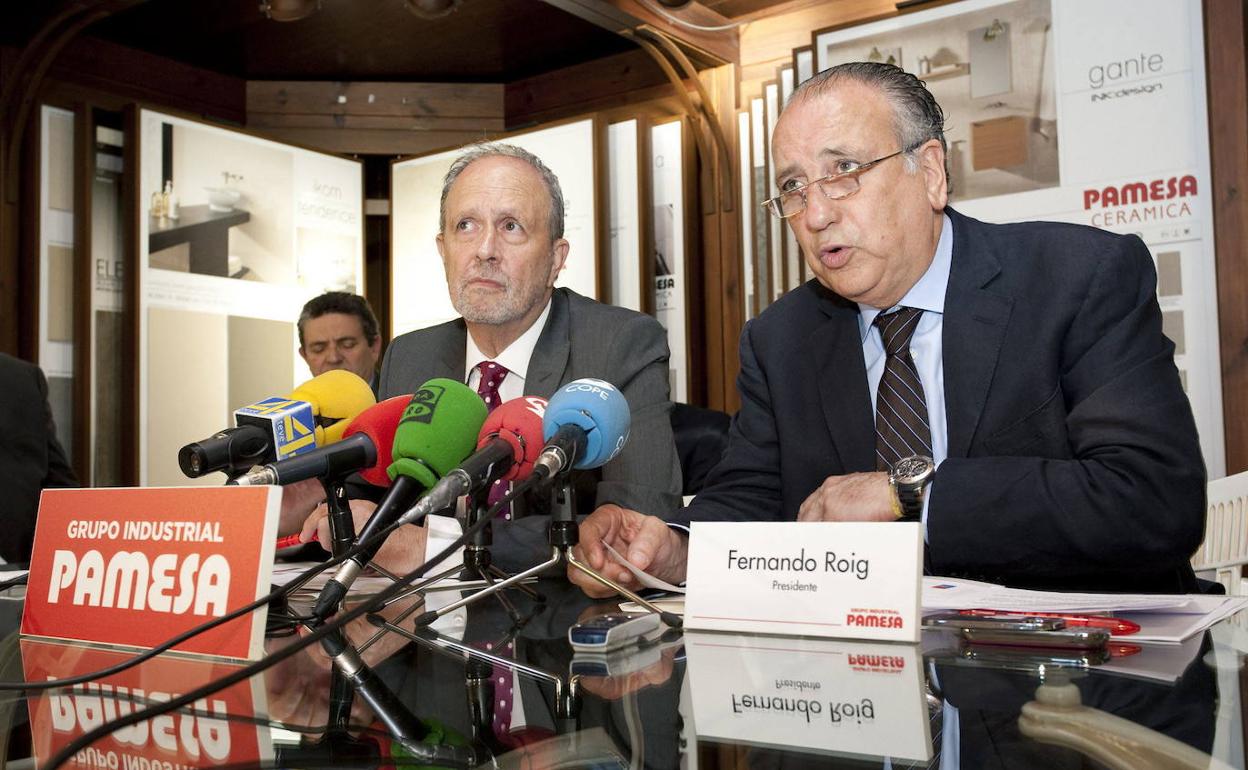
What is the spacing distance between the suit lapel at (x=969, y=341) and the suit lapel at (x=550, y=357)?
819 mm

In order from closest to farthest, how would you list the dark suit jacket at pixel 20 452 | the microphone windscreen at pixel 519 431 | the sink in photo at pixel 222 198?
1. the microphone windscreen at pixel 519 431
2. the dark suit jacket at pixel 20 452
3. the sink in photo at pixel 222 198

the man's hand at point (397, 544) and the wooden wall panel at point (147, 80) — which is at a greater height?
the wooden wall panel at point (147, 80)

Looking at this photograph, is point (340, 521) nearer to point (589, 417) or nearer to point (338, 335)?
point (589, 417)

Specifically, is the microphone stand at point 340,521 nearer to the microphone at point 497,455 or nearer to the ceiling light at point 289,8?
the microphone at point 497,455

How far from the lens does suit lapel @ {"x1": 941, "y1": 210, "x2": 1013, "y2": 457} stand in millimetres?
1615

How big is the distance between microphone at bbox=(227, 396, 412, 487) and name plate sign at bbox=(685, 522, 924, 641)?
1.24ft

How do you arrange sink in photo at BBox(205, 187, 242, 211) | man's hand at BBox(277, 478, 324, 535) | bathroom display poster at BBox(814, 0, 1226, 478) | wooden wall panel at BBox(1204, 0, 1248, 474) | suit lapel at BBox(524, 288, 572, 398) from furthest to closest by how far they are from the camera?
sink in photo at BBox(205, 187, 242, 211), bathroom display poster at BBox(814, 0, 1226, 478), wooden wall panel at BBox(1204, 0, 1248, 474), suit lapel at BBox(524, 288, 572, 398), man's hand at BBox(277, 478, 324, 535)

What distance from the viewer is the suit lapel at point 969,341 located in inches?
63.6

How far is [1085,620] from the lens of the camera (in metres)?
0.95

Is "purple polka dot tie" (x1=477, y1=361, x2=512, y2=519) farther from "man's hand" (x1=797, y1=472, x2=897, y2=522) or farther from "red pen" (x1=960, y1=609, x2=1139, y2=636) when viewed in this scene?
"red pen" (x1=960, y1=609, x2=1139, y2=636)

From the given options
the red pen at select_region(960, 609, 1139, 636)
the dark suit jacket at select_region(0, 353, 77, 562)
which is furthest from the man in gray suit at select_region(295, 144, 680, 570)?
the dark suit jacket at select_region(0, 353, 77, 562)

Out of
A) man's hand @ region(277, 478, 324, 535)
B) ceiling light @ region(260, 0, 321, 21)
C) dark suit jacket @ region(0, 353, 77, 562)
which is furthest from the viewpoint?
ceiling light @ region(260, 0, 321, 21)

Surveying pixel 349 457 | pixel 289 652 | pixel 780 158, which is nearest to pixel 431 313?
pixel 780 158

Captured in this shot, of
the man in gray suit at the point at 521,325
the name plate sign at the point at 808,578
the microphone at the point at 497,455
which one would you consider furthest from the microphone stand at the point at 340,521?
the man in gray suit at the point at 521,325
